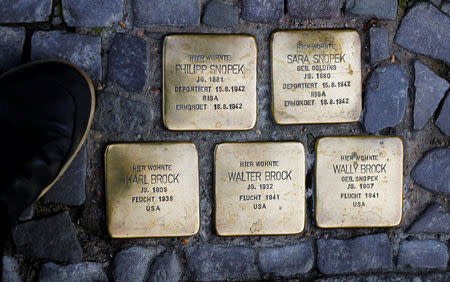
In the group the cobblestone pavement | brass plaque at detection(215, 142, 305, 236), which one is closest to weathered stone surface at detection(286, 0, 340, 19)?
the cobblestone pavement

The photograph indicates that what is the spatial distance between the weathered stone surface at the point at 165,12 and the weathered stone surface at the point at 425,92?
0.69 metres

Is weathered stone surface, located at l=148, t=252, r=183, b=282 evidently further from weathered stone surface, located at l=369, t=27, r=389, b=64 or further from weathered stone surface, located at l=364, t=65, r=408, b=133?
weathered stone surface, located at l=369, t=27, r=389, b=64

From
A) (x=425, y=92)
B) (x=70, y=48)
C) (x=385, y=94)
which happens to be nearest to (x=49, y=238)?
(x=70, y=48)

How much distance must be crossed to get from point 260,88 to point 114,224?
22.8 inches

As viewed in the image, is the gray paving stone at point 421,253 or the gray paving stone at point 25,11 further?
the gray paving stone at point 421,253

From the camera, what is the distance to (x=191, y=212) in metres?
1.09

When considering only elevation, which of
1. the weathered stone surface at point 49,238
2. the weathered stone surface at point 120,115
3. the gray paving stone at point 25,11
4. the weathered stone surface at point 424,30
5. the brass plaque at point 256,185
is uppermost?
the gray paving stone at point 25,11

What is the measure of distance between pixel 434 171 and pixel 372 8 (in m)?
0.53

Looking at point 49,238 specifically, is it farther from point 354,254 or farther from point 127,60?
point 354,254

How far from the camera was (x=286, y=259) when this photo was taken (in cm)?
114

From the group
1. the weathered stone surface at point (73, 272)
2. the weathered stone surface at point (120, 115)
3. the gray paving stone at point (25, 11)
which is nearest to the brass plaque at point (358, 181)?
the weathered stone surface at point (120, 115)

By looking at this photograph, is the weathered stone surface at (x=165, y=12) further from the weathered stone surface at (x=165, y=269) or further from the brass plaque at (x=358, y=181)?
the weathered stone surface at (x=165, y=269)

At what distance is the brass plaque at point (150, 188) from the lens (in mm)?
1078

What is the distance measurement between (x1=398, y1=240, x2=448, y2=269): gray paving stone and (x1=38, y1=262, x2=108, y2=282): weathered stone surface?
905mm
